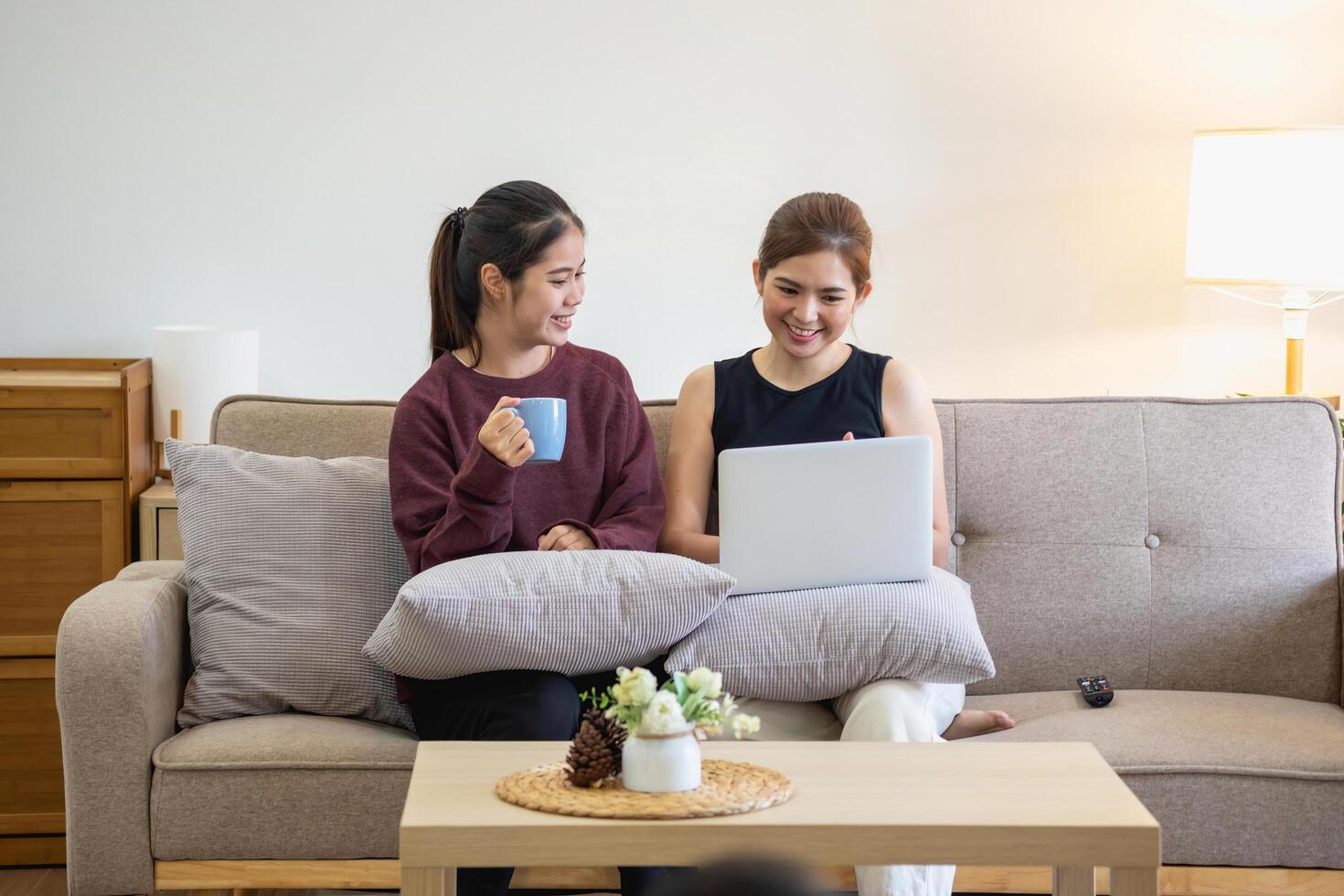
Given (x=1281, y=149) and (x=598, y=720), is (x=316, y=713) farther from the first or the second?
(x=1281, y=149)

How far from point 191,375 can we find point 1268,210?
6.76ft

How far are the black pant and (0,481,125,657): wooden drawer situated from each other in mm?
969

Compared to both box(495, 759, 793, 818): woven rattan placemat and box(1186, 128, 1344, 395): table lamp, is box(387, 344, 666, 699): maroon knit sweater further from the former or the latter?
box(1186, 128, 1344, 395): table lamp

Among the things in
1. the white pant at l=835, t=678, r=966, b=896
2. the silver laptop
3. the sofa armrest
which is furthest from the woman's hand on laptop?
the sofa armrest

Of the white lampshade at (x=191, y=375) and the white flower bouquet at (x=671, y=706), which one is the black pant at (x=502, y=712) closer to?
the white flower bouquet at (x=671, y=706)

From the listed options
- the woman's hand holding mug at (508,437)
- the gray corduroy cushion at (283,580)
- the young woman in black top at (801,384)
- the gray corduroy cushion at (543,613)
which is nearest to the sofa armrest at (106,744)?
the gray corduroy cushion at (283,580)

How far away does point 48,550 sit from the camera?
254 centimetres

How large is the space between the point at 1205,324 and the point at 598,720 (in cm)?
223

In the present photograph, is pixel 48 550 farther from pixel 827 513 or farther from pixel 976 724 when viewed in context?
pixel 976 724

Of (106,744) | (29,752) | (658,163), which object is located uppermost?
(658,163)

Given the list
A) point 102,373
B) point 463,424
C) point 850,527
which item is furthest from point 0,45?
point 850,527

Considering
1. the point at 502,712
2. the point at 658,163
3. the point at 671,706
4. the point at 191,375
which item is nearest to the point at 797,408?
the point at 502,712

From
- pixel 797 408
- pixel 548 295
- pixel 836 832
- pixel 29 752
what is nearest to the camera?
pixel 836 832

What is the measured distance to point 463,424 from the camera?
2039mm
